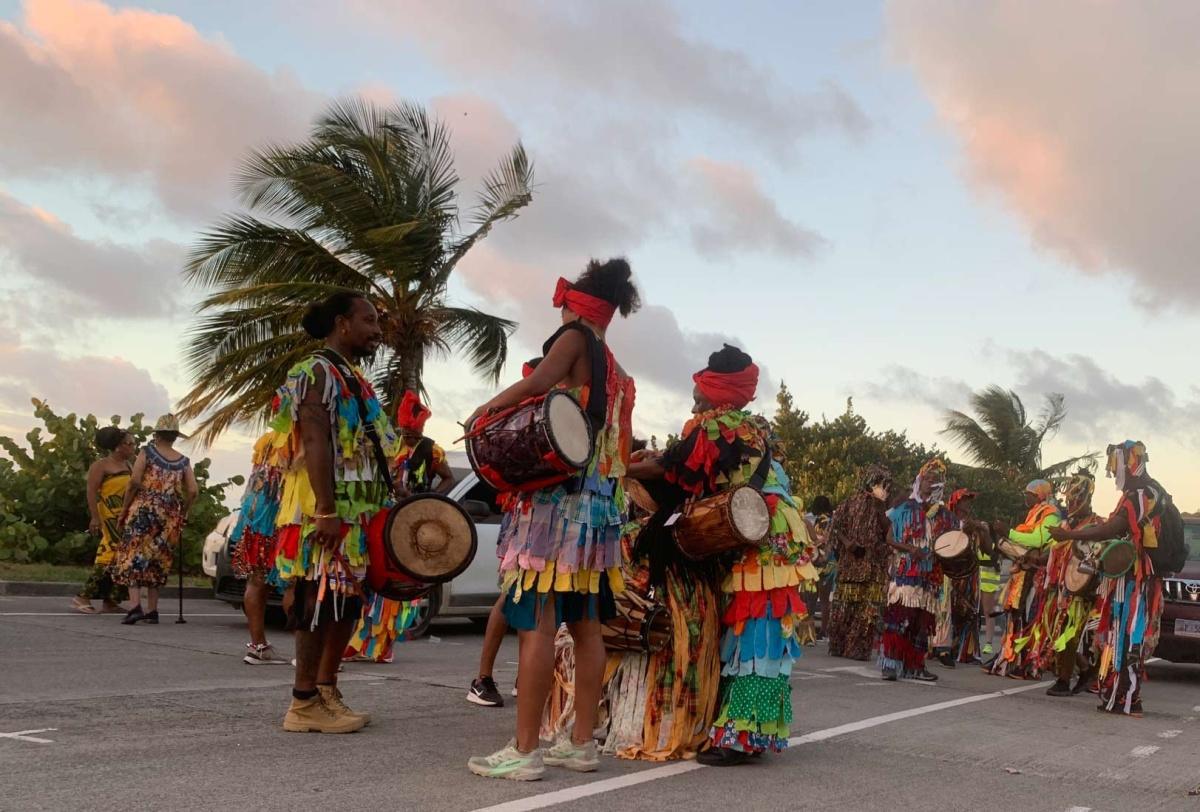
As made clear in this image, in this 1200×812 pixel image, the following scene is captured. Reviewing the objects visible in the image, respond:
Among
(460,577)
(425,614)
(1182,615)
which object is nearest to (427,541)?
(425,614)

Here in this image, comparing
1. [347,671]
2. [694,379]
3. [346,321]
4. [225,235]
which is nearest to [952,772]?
[694,379]

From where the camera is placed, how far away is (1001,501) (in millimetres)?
50312

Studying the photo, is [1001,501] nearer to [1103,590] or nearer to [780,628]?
[1103,590]

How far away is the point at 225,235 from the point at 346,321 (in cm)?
1599

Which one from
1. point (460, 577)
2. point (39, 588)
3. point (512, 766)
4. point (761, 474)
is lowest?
point (512, 766)

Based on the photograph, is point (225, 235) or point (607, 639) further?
point (225, 235)

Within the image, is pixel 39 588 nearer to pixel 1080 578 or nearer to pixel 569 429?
pixel 1080 578

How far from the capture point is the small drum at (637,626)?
5840 mm

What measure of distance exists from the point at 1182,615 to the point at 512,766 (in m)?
10.9

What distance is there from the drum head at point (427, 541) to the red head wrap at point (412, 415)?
3.62 m

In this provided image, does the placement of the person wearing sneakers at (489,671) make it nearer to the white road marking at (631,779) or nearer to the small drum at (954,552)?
the white road marking at (631,779)


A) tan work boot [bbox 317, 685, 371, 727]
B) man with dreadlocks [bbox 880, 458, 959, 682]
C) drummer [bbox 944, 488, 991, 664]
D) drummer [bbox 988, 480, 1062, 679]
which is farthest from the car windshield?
tan work boot [bbox 317, 685, 371, 727]

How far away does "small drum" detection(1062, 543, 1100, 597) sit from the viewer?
1049 cm

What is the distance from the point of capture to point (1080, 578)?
1058 centimetres
